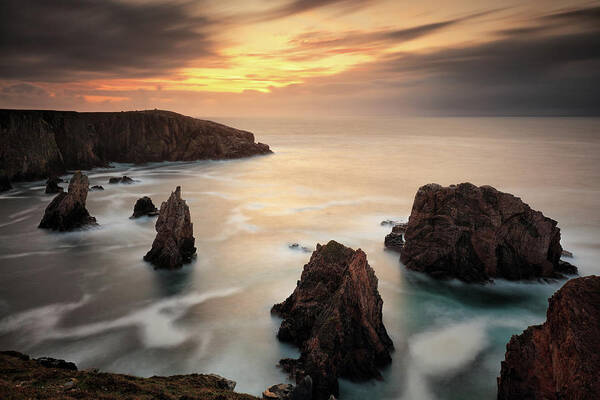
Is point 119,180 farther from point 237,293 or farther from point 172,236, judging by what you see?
point 237,293

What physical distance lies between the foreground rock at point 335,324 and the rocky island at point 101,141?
176 ft

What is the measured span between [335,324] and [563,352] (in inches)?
275

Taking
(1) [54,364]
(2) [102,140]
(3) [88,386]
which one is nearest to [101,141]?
(2) [102,140]

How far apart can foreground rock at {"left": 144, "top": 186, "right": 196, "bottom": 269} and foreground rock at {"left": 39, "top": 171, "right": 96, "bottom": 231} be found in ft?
34.7

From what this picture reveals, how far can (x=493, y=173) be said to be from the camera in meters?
70.6

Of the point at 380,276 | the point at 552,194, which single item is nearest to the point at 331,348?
the point at 380,276

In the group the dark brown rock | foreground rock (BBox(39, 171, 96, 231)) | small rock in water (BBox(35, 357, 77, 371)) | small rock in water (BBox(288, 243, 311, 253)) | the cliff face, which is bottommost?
small rock in water (BBox(288, 243, 311, 253))

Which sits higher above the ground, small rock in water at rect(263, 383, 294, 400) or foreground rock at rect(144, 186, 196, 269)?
foreground rock at rect(144, 186, 196, 269)

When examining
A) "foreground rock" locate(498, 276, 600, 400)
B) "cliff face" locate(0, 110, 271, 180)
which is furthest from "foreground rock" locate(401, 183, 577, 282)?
"cliff face" locate(0, 110, 271, 180)

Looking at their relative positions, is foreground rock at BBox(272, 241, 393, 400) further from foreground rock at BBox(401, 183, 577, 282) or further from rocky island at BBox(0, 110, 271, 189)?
rocky island at BBox(0, 110, 271, 189)

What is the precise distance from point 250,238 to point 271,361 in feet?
61.7

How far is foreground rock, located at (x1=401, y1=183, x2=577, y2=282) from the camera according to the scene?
24000mm

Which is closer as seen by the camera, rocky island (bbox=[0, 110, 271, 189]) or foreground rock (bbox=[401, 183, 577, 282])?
foreground rock (bbox=[401, 183, 577, 282])

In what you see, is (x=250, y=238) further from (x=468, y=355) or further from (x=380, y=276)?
(x=468, y=355)
